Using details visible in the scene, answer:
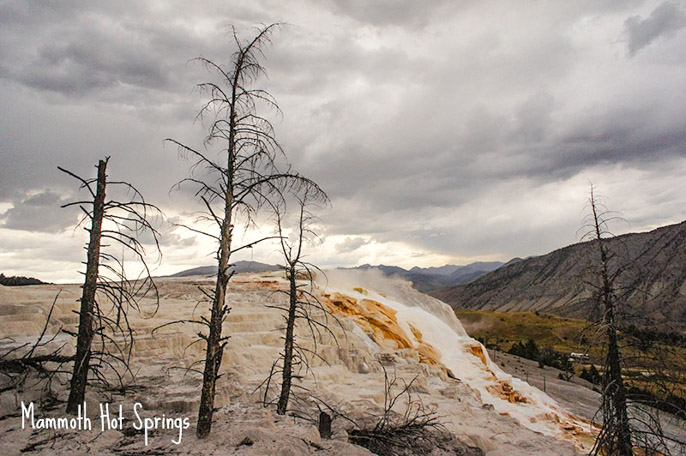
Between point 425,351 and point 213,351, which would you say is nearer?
point 213,351

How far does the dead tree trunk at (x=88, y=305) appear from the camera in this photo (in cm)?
777

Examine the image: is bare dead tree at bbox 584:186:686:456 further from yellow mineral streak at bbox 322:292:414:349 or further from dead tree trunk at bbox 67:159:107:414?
yellow mineral streak at bbox 322:292:414:349

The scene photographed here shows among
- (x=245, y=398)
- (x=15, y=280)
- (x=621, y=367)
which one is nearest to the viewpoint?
(x=621, y=367)

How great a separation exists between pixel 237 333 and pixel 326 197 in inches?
490

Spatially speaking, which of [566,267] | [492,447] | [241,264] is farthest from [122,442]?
[566,267]

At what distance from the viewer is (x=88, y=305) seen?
781 centimetres

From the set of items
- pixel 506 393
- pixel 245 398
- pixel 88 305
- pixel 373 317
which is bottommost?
pixel 506 393

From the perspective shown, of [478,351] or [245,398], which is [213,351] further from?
[478,351]

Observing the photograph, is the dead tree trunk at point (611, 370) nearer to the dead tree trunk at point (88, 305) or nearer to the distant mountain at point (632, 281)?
the dead tree trunk at point (88, 305)

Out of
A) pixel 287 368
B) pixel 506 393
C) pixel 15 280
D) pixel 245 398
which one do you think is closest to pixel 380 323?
pixel 506 393

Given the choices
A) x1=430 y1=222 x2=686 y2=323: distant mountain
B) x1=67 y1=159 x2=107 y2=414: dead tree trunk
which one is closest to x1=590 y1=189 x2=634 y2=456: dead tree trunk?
x1=67 y1=159 x2=107 y2=414: dead tree trunk

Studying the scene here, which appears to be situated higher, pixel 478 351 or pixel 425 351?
pixel 425 351

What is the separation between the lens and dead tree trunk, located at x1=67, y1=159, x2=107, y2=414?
777cm

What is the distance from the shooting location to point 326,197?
8.83m
